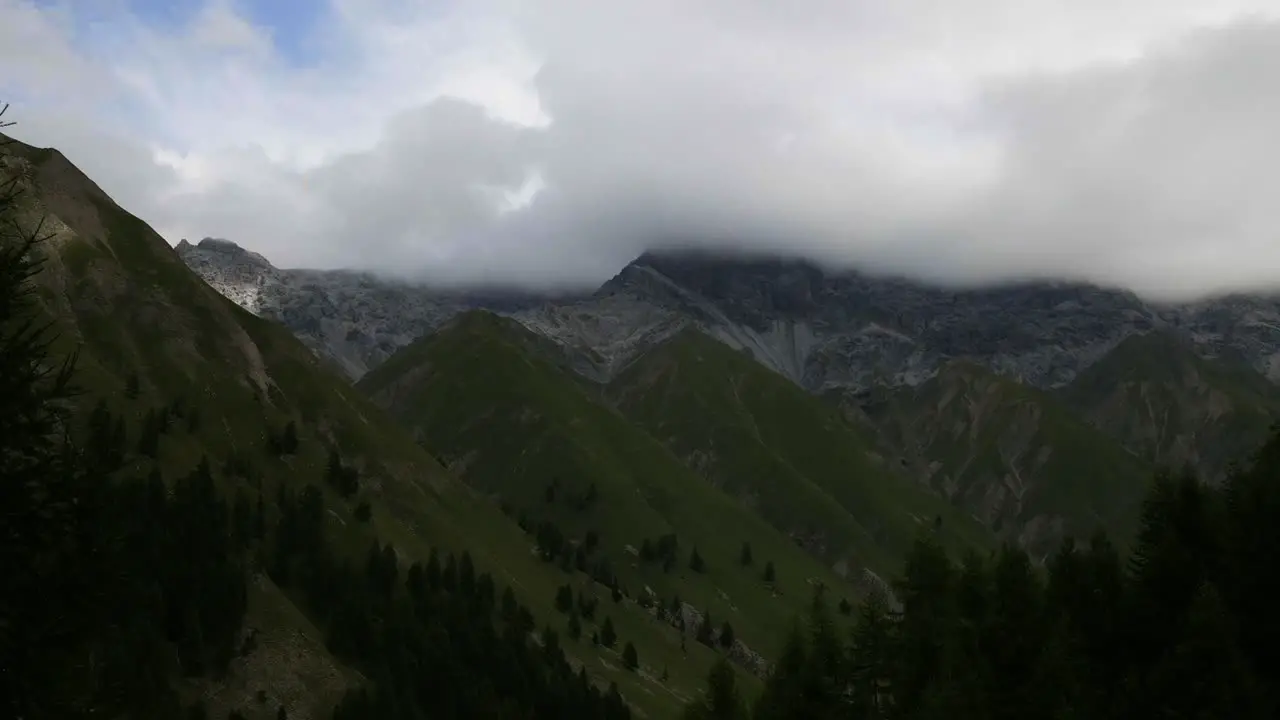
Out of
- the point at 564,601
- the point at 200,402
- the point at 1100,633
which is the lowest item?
the point at 564,601

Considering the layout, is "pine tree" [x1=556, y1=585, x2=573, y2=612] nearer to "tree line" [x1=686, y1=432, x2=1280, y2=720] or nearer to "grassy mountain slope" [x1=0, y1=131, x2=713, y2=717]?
"grassy mountain slope" [x1=0, y1=131, x2=713, y2=717]

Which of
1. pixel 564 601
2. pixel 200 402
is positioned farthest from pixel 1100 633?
pixel 200 402

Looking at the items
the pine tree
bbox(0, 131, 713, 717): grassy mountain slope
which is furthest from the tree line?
the pine tree

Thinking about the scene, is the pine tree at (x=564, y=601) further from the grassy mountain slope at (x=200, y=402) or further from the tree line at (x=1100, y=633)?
the tree line at (x=1100, y=633)

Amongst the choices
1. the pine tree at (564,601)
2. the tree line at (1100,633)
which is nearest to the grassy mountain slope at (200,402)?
the pine tree at (564,601)

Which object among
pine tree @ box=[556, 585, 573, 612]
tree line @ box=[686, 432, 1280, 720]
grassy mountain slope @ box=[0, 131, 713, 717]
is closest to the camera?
tree line @ box=[686, 432, 1280, 720]

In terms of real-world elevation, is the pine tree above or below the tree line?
below

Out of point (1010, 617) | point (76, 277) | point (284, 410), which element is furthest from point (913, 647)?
point (76, 277)

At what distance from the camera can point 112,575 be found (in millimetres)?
22016

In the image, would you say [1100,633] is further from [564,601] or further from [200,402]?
[200,402]

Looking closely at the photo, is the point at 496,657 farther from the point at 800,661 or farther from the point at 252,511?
the point at 800,661

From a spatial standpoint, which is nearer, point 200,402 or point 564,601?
point 200,402

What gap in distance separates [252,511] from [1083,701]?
449 ft

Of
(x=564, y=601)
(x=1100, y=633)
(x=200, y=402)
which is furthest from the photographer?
(x=564, y=601)
